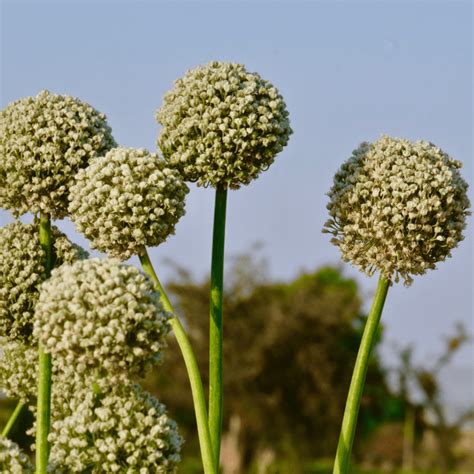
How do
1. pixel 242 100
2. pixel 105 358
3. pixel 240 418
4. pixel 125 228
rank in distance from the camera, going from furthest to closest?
pixel 240 418
pixel 242 100
pixel 125 228
pixel 105 358

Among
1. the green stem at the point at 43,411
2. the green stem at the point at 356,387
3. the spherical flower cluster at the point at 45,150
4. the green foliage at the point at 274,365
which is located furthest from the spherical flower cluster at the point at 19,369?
the green foliage at the point at 274,365

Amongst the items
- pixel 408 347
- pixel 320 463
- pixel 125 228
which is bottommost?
pixel 125 228

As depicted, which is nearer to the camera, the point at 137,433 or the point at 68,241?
the point at 137,433

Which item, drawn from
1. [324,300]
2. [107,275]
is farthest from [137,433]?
[324,300]

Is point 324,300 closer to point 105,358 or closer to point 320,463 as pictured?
point 320,463

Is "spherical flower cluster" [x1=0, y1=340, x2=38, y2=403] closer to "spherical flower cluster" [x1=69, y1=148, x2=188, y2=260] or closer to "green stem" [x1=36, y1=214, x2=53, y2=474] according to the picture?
"green stem" [x1=36, y1=214, x2=53, y2=474]

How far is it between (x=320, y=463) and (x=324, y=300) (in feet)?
23.6

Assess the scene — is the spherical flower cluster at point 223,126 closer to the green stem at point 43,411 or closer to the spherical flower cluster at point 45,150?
the spherical flower cluster at point 45,150

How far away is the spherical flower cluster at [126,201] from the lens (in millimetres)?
3785

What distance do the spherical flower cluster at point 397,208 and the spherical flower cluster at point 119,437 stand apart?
1273 millimetres

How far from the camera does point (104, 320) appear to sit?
10.7 ft

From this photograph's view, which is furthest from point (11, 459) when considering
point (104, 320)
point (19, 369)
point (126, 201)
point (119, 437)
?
point (126, 201)

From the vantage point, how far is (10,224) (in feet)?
14.2

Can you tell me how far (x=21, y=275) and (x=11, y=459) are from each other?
2.90ft
